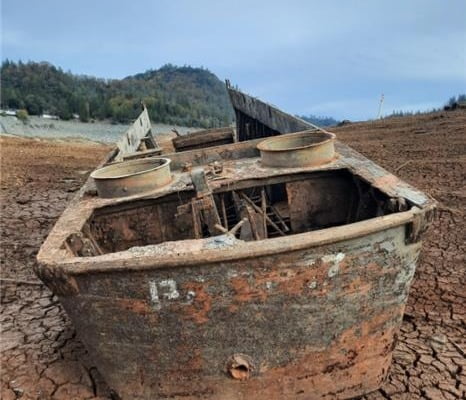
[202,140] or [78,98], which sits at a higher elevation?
[78,98]

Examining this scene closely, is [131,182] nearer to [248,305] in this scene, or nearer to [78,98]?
[248,305]

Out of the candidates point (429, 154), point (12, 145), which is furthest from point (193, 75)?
point (429, 154)

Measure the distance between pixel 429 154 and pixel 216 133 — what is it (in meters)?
4.61

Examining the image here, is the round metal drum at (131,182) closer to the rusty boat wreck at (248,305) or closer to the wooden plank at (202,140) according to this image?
the rusty boat wreck at (248,305)

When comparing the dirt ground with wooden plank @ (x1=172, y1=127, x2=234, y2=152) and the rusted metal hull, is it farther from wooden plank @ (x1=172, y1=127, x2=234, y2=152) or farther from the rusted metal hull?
wooden plank @ (x1=172, y1=127, x2=234, y2=152)

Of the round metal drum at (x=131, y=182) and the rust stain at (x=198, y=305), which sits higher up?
the round metal drum at (x=131, y=182)

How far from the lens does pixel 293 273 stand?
90.4 inches

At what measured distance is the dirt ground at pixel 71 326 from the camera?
2.94m

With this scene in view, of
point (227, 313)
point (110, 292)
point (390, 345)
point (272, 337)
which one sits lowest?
point (390, 345)

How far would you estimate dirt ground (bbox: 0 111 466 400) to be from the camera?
2.94 metres

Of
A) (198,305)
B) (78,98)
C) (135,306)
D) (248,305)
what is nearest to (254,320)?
(248,305)

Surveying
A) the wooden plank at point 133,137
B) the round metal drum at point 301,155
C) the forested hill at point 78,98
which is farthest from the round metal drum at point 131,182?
the forested hill at point 78,98

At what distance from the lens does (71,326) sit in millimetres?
→ 3785

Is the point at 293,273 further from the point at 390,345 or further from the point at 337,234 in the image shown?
the point at 390,345
